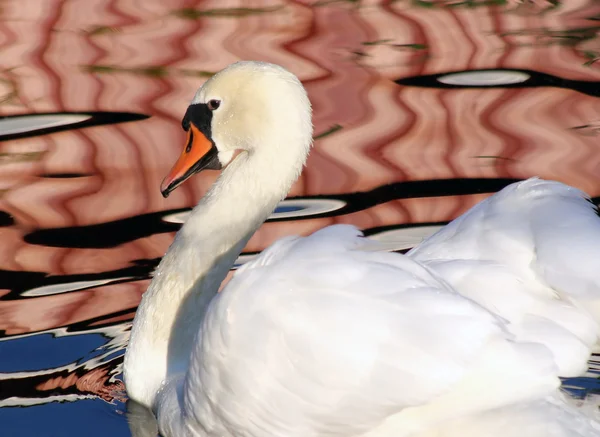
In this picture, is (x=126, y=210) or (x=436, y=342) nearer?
(x=436, y=342)

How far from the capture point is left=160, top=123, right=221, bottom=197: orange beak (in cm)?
461

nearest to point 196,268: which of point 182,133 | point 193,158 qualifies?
point 193,158

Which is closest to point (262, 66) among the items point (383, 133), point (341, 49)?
point (383, 133)

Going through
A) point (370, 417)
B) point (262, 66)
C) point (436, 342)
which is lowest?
point (370, 417)

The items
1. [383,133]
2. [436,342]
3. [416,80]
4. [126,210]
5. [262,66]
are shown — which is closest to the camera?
[436,342]

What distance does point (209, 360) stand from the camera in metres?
3.53

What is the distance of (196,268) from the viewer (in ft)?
14.8

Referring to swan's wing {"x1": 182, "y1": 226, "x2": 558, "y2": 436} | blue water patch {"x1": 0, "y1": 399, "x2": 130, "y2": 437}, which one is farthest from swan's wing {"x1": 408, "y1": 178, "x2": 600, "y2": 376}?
blue water patch {"x1": 0, "y1": 399, "x2": 130, "y2": 437}

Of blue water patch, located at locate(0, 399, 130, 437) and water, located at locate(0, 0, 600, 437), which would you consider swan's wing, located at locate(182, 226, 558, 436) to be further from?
water, located at locate(0, 0, 600, 437)

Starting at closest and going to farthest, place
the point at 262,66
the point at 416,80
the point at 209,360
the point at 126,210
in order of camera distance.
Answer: the point at 209,360 → the point at 262,66 → the point at 126,210 → the point at 416,80

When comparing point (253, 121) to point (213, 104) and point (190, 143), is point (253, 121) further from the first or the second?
point (190, 143)

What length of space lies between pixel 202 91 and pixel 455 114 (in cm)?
346

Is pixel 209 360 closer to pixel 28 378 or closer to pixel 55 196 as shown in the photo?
pixel 28 378

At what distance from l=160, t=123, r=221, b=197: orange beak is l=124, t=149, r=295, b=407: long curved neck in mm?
130
